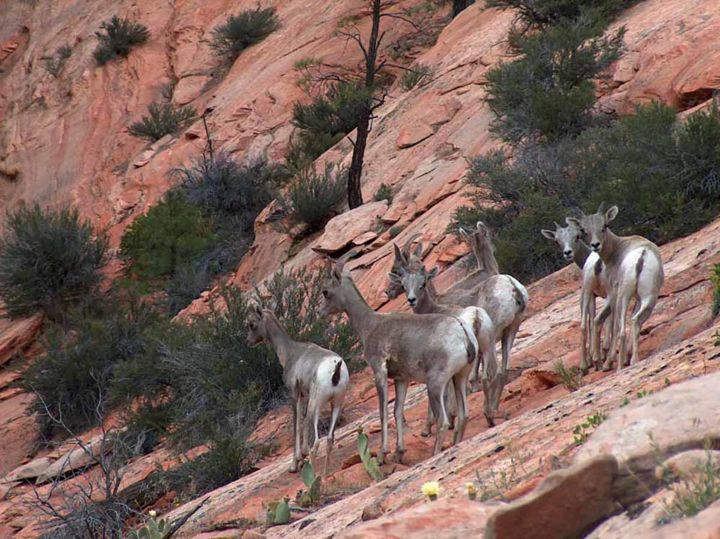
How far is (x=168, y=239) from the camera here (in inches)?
1070

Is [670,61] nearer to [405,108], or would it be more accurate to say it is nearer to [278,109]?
[405,108]

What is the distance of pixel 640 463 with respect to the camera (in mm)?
4312

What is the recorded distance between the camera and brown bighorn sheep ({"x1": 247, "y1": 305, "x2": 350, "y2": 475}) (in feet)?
34.7

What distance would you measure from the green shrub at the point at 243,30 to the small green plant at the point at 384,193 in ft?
40.0

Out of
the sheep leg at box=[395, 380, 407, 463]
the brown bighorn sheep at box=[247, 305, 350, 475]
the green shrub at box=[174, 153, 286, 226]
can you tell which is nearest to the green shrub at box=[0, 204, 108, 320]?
the green shrub at box=[174, 153, 286, 226]

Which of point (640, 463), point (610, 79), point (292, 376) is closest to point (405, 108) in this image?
point (610, 79)

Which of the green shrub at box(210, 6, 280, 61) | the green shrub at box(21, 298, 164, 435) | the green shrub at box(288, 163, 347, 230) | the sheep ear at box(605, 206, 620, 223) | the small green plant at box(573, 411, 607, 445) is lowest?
the green shrub at box(21, 298, 164, 435)

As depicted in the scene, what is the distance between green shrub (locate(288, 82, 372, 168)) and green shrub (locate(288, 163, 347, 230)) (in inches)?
79.4

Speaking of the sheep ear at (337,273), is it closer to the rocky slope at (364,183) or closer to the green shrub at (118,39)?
the rocky slope at (364,183)

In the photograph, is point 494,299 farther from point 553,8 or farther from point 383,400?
point 553,8

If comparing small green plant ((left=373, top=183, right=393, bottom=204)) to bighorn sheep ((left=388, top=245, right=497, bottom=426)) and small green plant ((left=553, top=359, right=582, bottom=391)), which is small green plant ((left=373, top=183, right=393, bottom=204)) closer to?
bighorn sheep ((left=388, top=245, right=497, bottom=426))

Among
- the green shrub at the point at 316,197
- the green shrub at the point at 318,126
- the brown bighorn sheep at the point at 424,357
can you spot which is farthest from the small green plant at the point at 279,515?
the green shrub at the point at 318,126

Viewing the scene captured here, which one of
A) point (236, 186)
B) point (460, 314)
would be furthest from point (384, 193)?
point (460, 314)

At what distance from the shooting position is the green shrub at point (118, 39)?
3544 cm
